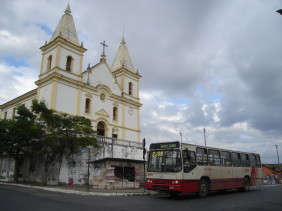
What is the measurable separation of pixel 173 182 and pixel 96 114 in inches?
829

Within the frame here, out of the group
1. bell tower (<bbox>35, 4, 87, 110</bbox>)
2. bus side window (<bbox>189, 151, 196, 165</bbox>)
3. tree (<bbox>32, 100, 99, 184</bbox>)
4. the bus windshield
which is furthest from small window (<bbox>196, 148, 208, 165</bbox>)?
bell tower (<bbox>35, 4, 87, 110</bbox>)

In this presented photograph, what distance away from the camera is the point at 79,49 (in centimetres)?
3212

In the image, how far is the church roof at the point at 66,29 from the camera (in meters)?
31.6

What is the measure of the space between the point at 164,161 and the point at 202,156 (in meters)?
2.43

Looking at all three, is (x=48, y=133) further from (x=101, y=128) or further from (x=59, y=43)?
(x=59, y=43)

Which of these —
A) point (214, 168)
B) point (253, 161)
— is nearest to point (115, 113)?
point (253, 161)

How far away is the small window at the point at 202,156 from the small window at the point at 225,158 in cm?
194

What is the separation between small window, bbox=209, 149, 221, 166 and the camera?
1534 centimetres

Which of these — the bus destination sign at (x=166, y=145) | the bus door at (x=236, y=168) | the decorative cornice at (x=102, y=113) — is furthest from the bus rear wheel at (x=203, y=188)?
the decorative cornice at (x=102, y=113)

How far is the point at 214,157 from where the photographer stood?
15.7m

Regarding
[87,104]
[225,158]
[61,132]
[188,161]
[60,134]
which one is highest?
[87,104]

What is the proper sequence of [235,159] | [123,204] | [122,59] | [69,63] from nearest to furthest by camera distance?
[123,204]
[235,159]
[69,63]
[122,59]

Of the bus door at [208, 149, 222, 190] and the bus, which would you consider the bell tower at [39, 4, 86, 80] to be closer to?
the bus

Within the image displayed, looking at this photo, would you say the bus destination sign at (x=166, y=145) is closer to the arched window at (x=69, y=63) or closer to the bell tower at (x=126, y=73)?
the arched window at (x=69, y=63)
